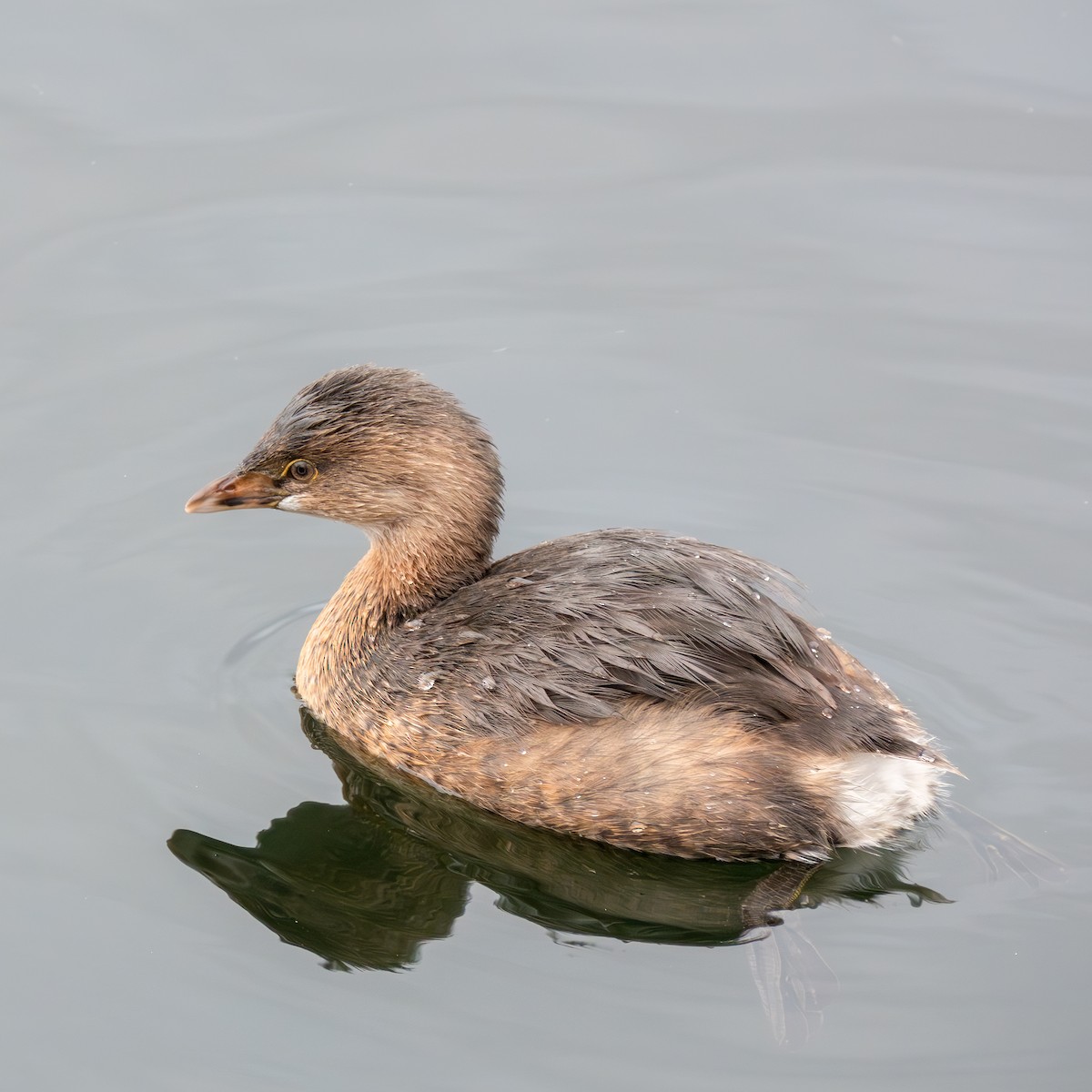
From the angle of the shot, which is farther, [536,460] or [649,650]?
[536,460]

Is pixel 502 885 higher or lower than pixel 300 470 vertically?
lower

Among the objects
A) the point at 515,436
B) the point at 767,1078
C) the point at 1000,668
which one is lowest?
the point at 767,1078

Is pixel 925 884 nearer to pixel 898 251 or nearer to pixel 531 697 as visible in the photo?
pixel 531 697

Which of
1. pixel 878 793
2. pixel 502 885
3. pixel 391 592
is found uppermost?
pixel 391 592

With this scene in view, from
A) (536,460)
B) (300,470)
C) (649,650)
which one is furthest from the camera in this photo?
(536,460)

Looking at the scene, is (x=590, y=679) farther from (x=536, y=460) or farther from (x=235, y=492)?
(x=536, y=460)

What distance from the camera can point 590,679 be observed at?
5.20 meters

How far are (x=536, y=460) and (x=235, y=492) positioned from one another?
151cm

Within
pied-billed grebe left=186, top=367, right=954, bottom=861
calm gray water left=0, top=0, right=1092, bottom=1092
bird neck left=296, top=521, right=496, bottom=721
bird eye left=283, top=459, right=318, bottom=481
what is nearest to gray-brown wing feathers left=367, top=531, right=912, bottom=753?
pied-billed grebe left=186, top=367, right=954, bottom=861

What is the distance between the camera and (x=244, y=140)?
28.6ft

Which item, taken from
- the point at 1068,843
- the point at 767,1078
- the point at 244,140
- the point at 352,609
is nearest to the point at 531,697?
the point at 352,609

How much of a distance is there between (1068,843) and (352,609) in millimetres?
2502

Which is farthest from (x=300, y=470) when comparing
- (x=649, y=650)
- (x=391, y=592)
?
(x=649, y=650)

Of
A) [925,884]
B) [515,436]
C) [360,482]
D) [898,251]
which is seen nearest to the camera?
[925,884]
